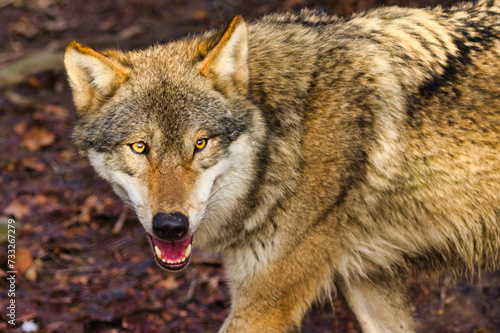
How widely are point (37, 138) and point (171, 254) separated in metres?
5.20

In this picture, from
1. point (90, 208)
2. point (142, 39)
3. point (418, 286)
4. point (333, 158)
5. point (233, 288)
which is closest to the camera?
point (333, 158)

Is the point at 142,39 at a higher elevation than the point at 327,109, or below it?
below

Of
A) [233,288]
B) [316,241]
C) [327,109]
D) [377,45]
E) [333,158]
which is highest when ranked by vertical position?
[377,45]

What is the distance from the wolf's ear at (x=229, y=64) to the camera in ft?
10.4

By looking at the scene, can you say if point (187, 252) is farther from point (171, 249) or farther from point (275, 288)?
point (275, 288)

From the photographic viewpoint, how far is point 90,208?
6113 millimetres

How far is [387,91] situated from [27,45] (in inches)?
327

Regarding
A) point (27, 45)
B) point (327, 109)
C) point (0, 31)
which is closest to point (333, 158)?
point (327, 109)

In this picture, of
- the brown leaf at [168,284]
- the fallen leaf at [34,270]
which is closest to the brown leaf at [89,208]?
the fallen leaf at [34,270]

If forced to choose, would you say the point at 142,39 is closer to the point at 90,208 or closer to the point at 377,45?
the point at 90,208

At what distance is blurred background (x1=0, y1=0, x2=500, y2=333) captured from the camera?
15.7 feet

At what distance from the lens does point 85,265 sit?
5.39 metres

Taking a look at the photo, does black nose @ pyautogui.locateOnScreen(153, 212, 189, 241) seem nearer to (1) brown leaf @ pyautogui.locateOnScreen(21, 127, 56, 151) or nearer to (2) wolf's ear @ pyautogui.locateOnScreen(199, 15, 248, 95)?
(2) wolf's ear @ pyautogui.locateOnScreen(199, 15, 248, 95)

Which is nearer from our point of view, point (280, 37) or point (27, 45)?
point (280, 37)
